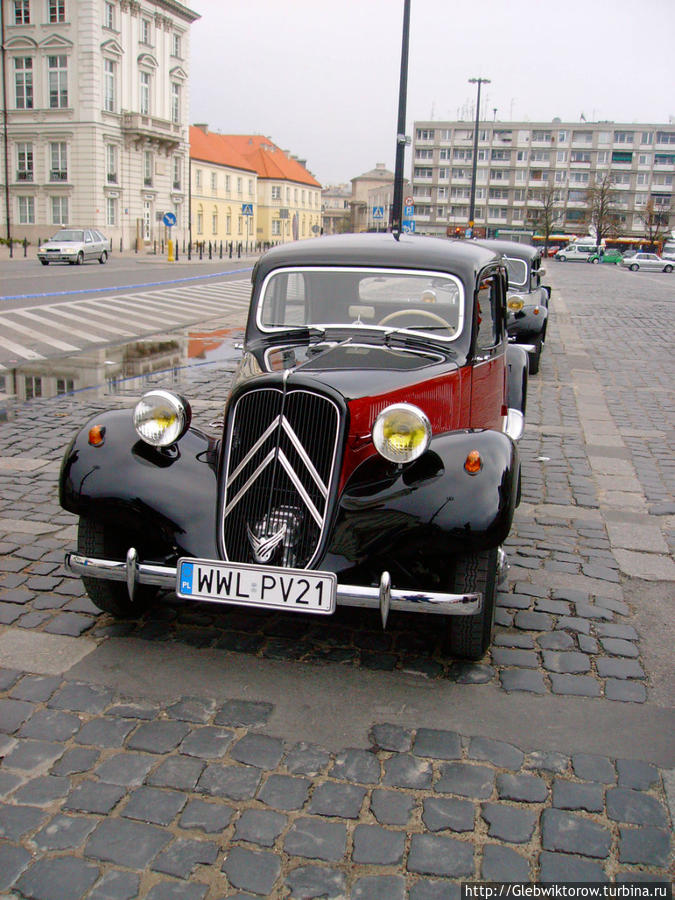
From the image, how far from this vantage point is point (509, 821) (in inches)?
109

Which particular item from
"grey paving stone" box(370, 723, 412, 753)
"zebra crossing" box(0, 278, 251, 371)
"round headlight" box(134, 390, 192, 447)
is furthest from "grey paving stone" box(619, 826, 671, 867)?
"zebra crossing" box(0, 278, 251, 371)

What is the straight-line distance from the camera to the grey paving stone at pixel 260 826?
8.70 feet

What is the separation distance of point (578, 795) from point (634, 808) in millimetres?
185

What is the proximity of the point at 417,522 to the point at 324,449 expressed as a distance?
527mm

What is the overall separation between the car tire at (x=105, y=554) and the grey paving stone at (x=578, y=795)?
205cm

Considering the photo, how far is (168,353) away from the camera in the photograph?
13.3 metres

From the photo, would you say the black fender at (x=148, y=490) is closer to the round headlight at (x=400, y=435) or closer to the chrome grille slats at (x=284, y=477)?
the chrome grille slats at (x=284, y=477)

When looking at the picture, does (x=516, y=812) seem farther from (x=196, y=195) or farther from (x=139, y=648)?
(x=196, y=195)

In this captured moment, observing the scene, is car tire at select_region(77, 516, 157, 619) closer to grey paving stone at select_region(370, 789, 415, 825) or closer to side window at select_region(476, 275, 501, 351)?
grey paving stone at select_region(370, 789, 415, 825)

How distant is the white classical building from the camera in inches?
2015

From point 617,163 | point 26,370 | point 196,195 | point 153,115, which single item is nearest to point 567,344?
point 26,370

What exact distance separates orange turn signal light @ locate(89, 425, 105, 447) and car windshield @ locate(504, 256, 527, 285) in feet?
37.6

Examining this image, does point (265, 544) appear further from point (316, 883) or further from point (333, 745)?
point (316, 883)

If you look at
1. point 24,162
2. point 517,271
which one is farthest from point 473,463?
point 24,162
